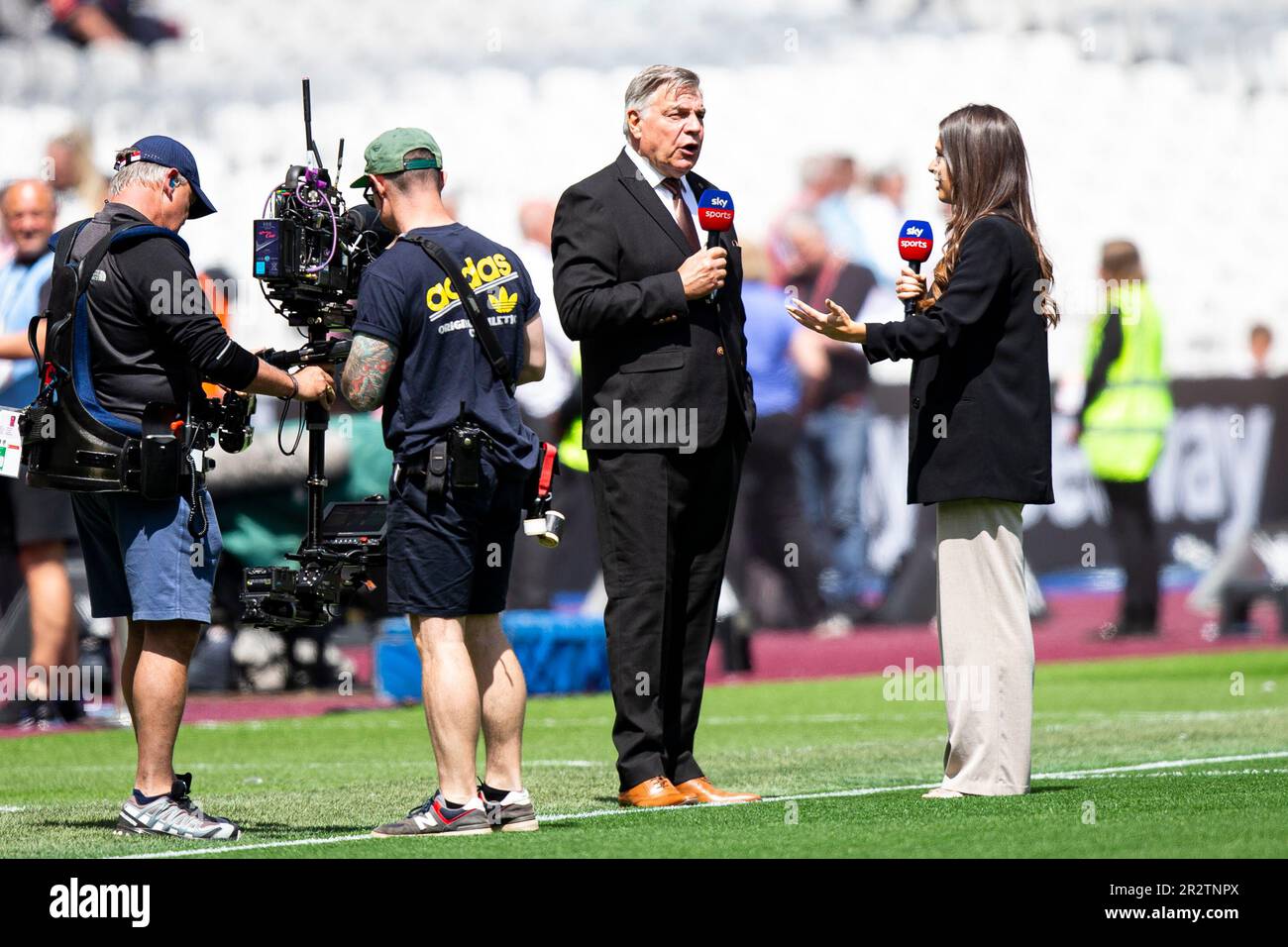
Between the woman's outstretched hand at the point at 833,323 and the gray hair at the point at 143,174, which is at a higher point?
the gray hair at the point at 143,174

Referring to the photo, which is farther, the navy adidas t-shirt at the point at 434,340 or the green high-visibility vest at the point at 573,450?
the green high-visibility vest at the point at 573,450

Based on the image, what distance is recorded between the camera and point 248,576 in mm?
6902

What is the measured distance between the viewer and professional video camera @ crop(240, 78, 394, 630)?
22.3 feet

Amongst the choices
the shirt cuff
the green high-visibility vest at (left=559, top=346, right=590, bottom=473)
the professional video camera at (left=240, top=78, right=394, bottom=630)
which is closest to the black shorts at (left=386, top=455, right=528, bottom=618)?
the professional video camera at (left=240, top=78, right=394, bottom=630)

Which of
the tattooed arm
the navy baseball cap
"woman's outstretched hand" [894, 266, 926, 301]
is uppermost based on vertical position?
the navy baseball cap

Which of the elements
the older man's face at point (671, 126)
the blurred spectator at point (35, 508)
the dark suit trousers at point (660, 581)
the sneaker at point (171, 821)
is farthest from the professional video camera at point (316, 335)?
the blurred spectator at point (35, 508)

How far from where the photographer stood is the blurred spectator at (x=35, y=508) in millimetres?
10758

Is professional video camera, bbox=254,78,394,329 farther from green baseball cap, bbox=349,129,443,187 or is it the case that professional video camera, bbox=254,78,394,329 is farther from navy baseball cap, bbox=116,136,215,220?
green baseball cap, bbox=349,129,443,187

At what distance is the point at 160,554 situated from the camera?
21.8ft

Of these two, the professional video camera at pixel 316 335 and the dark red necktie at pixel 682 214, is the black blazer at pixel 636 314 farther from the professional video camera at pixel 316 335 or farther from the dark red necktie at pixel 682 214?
the professional video camera at pixel 316 335

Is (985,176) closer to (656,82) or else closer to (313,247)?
(656,82)

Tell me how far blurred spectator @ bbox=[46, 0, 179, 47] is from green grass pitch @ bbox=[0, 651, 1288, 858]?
35.8ft

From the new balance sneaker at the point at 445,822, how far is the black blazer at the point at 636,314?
1472 mm
